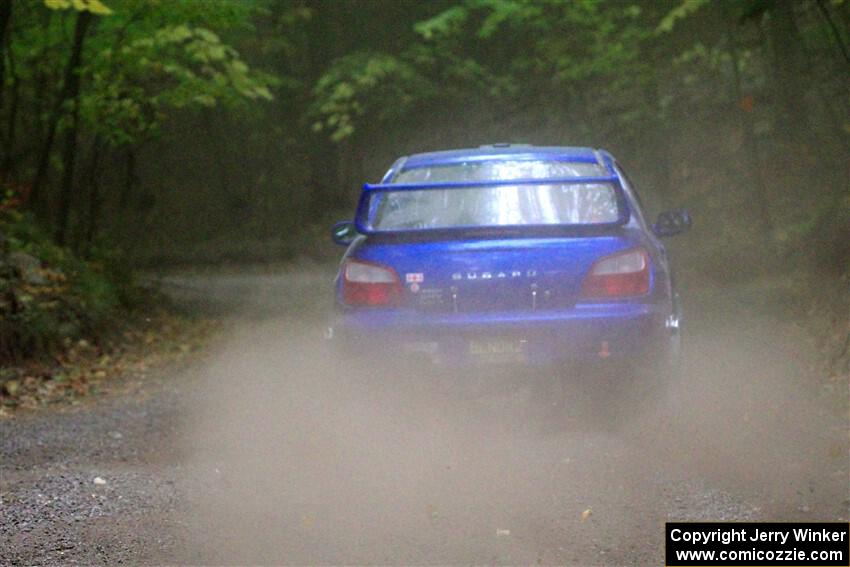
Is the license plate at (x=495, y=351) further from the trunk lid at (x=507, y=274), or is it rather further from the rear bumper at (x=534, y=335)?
the trunk lid at (x=507, y=274)

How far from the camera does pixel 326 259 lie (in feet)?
91.8

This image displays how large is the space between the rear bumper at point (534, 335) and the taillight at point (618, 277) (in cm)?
8

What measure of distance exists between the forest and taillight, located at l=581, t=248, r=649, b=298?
4416mm

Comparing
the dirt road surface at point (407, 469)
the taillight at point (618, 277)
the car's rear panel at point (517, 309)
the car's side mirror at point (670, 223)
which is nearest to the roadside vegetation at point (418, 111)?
the car's side mirror at point (670, 223)

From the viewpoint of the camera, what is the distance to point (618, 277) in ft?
25.9

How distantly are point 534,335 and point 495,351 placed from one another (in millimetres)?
252

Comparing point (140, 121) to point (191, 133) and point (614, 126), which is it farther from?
point (191, 133)

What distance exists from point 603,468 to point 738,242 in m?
13.0

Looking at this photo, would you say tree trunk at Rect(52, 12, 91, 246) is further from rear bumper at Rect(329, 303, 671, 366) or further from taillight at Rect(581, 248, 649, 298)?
taillight at Rect(581, 248, 649, 298)

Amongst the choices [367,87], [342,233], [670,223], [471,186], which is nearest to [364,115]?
[367,87]

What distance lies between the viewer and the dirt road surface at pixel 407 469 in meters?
5.77

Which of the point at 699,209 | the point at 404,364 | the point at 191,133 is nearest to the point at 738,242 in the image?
the point at 699,209

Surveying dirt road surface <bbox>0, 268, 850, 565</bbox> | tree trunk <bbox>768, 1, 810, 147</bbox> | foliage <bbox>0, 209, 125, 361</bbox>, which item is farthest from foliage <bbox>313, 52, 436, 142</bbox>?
dirt road surface <bbox>0, 268, 850, 565</bbox>

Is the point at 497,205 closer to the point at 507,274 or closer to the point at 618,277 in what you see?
the point at 507,274
